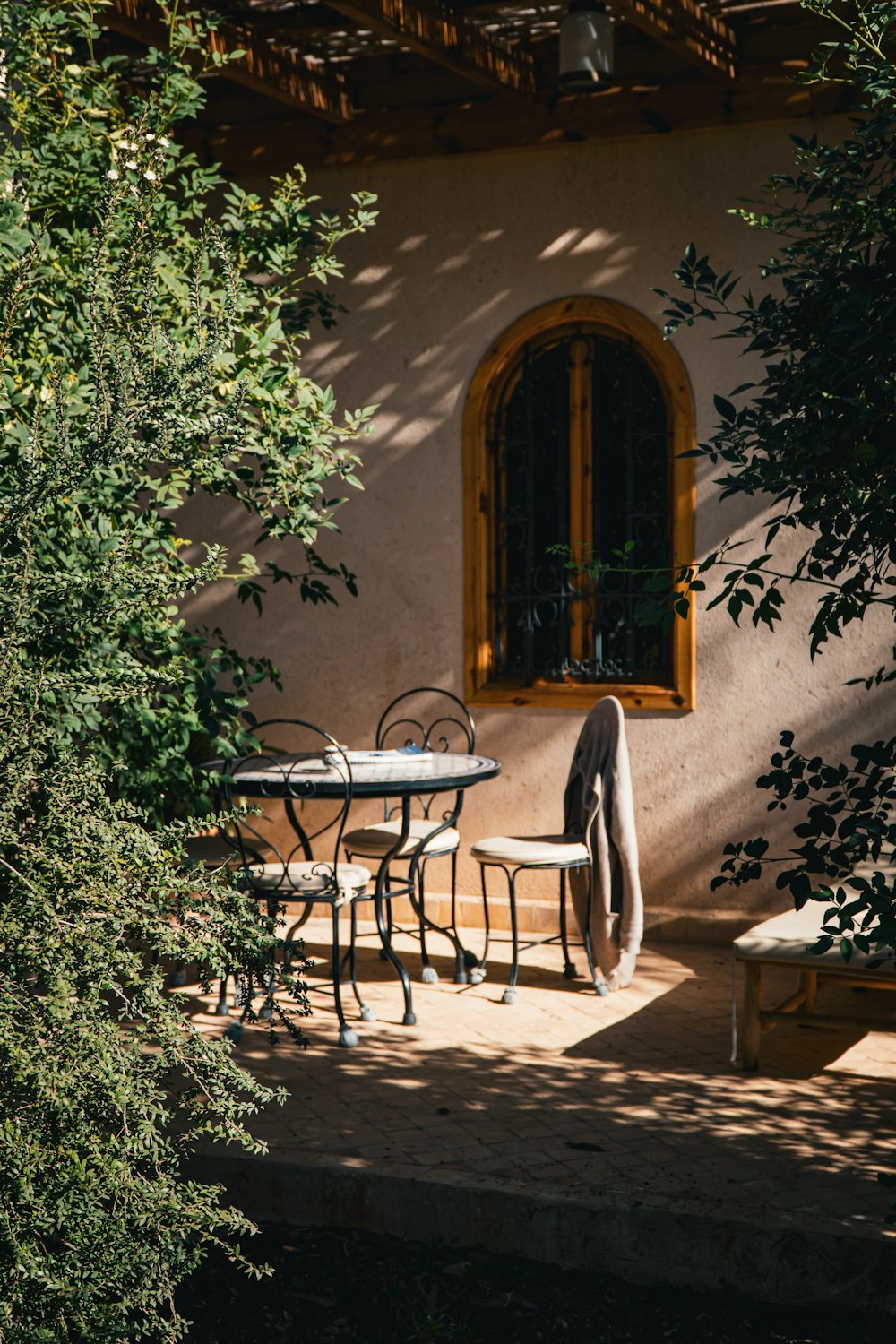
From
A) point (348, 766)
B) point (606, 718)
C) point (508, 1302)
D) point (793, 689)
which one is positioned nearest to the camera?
point (508, 1302)

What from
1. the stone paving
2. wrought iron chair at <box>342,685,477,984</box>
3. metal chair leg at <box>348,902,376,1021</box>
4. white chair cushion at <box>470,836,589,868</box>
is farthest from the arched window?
metal chair leg at <box>348,902,376,1021</box>

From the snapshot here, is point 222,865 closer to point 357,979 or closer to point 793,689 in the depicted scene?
point 357,979

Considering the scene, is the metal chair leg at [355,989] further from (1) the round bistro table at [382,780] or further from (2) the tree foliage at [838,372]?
(2) the tree foliage at [838,372]

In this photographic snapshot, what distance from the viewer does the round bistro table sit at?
219 inches

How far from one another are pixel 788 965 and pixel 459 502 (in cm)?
349

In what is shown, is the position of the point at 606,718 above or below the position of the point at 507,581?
below

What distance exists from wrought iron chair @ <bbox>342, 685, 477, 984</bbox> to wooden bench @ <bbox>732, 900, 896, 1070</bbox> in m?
1.59

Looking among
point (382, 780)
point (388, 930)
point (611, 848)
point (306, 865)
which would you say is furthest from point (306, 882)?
point (611, 848)

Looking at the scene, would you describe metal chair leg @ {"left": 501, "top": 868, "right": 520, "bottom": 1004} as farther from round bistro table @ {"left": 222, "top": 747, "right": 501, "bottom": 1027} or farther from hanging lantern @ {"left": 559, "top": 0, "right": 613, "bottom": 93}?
hanging lantern @ {"left": 559, "top": 0, "right": 613, "bottom": 93}

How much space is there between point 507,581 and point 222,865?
15.1 ft

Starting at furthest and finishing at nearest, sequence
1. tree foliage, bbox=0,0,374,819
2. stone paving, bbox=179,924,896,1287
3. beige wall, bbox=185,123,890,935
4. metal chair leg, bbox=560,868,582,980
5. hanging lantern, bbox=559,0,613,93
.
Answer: beige wall, bbox=185,123,890,935 < metal chair leg, bbox=560,868,582,980 < hanging lantern, bbox=559,0,613,93 < tree foliage, bbox=0,0,374,819 < stone paving, bbox=179,924,896,1287

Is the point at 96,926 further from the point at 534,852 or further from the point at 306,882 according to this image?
the point at 534,852

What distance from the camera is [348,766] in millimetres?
5348

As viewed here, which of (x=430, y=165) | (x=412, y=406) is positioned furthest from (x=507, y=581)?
(x=430, y=165)
